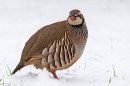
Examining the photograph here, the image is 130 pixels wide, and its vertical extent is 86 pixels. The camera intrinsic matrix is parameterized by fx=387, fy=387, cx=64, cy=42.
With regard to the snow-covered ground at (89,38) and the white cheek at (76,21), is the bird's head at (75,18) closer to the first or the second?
the white cheek at (76,21)

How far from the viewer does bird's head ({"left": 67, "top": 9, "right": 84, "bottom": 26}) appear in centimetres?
450

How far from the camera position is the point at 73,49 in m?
4.50

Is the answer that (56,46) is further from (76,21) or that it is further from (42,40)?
(76,21)

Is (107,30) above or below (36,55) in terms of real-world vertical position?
below

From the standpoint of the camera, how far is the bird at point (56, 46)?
14.5 ft

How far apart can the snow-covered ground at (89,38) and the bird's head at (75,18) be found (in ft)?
2.16

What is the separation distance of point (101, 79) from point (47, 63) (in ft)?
2.18

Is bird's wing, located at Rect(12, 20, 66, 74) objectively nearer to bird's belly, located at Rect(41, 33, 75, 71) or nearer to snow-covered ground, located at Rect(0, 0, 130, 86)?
bird's belly, located at Rect(41, 33, 75, 71)

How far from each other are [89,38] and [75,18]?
15.6ft

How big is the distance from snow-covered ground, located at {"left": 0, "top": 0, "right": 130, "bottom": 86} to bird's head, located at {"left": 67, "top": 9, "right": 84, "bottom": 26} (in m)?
0.66

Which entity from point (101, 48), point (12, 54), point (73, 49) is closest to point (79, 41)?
point (73, 49)

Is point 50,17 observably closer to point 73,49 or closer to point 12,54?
point 12,54

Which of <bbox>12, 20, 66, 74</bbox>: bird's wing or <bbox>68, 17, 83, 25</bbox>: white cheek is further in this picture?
<bbox>68, 17, 83, 25</bbox>: white cheek

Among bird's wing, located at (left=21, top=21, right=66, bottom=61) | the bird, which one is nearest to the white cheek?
the bird
